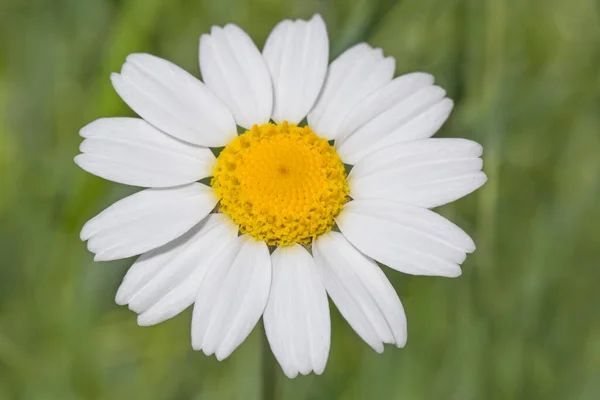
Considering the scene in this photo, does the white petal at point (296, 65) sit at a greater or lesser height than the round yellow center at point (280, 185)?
greater

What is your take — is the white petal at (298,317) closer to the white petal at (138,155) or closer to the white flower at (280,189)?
the white flower at (280,189)

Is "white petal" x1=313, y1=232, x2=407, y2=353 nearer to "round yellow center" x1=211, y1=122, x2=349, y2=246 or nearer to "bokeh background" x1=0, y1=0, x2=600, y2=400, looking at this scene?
"round yellow center" x1=211, y1=122, x2=349, y2=246

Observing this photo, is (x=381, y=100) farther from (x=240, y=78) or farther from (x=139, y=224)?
(x=139, y=224)

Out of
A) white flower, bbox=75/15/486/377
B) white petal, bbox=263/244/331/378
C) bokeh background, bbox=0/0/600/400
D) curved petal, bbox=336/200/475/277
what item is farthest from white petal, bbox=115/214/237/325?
bokeh background, bbox=0/0/600/400

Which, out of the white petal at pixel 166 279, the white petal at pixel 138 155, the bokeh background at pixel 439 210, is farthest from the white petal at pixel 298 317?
the bokeh background at pixel 439 210

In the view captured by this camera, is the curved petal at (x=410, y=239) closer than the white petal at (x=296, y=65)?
Yes

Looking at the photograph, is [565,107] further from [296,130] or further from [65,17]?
[65,17]
